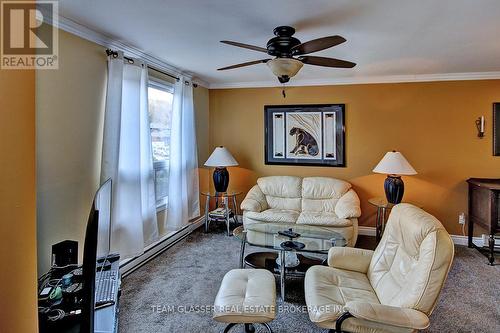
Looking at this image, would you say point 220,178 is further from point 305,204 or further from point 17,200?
point 17,200

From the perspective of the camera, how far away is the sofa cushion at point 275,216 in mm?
4043

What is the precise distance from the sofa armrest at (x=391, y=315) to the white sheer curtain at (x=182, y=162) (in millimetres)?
2927

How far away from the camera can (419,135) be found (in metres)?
4.38

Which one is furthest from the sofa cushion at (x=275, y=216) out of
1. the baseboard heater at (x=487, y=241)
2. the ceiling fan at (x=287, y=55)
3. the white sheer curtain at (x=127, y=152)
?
the baseboard heater at (x=487, y=241)

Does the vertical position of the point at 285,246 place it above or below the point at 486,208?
below

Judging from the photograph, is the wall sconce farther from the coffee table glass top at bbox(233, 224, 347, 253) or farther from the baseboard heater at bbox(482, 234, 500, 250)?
the coffee table glass top at bbox(233, 224, 347, 253)

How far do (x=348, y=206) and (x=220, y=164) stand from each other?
196 cm

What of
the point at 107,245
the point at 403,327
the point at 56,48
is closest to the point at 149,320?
the point at 107,245

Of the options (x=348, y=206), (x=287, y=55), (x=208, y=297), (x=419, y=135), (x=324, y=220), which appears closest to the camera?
(x=287, y=55)

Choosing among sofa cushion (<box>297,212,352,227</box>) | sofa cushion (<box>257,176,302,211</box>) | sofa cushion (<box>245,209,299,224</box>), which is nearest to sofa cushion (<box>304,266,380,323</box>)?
sofa cushion (<box>297,212,352,227</box>)

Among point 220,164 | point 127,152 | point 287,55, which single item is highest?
point 287,55

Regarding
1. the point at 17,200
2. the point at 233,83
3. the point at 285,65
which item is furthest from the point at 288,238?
the point at 233,83

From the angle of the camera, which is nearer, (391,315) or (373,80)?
(391,315)

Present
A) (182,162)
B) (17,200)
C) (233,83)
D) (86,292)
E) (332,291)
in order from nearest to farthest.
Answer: (17,200), (86,292), (332,291), (182,162), (233,83)
